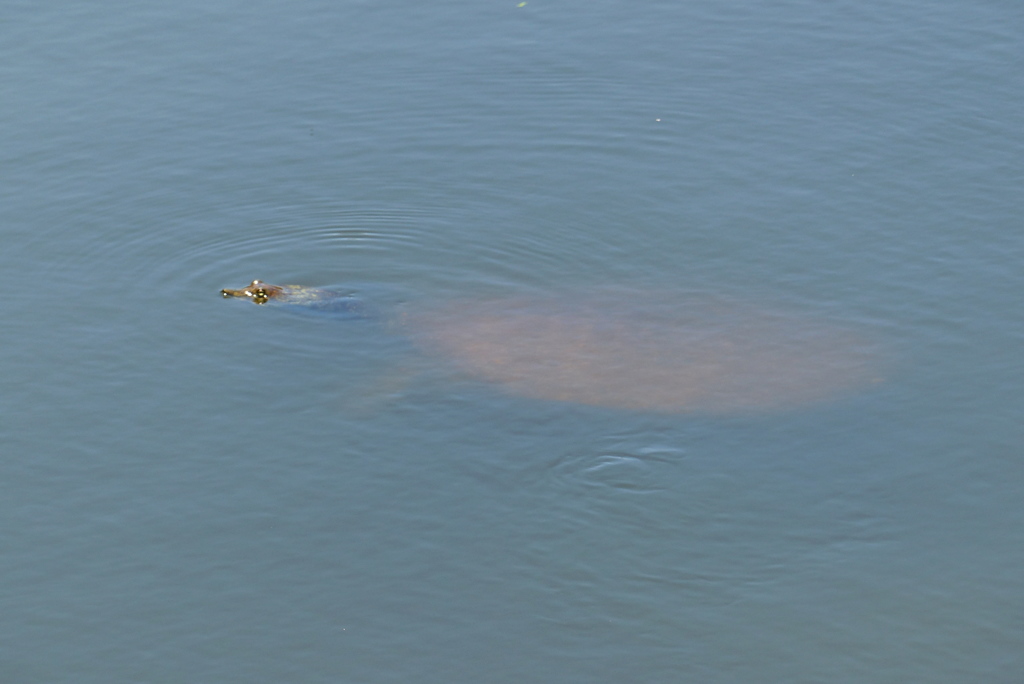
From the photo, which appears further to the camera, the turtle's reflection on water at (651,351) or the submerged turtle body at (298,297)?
the submerged turtle body at (298,297)

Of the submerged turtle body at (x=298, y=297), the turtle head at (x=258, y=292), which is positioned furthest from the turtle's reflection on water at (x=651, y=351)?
the turtle head at (x=258, y=292)

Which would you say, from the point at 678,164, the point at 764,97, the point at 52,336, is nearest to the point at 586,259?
the point at 678,164

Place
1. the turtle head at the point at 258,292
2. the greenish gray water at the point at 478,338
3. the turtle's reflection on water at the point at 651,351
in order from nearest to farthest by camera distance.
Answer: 1. the greenish gray water at the point at 478,338
2. the turtle's reflection on water at the point at 651,351
3. the turtle head at the point at 258,292

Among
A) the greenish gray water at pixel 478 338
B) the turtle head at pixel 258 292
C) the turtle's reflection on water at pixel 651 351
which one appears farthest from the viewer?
the turtle head at pixel 258 292

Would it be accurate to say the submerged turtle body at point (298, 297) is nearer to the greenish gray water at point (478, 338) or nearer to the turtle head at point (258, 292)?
the turtle head at point (258, 292)

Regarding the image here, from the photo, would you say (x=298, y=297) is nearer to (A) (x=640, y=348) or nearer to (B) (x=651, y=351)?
(A) (x=640, y=348)

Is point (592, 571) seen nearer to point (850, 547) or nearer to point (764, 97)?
point (850, 547)

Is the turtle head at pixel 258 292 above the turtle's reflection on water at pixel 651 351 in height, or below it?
above

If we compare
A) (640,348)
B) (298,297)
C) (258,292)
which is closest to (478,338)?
(640,348)

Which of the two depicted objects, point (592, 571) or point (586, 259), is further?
point (586, 259)
